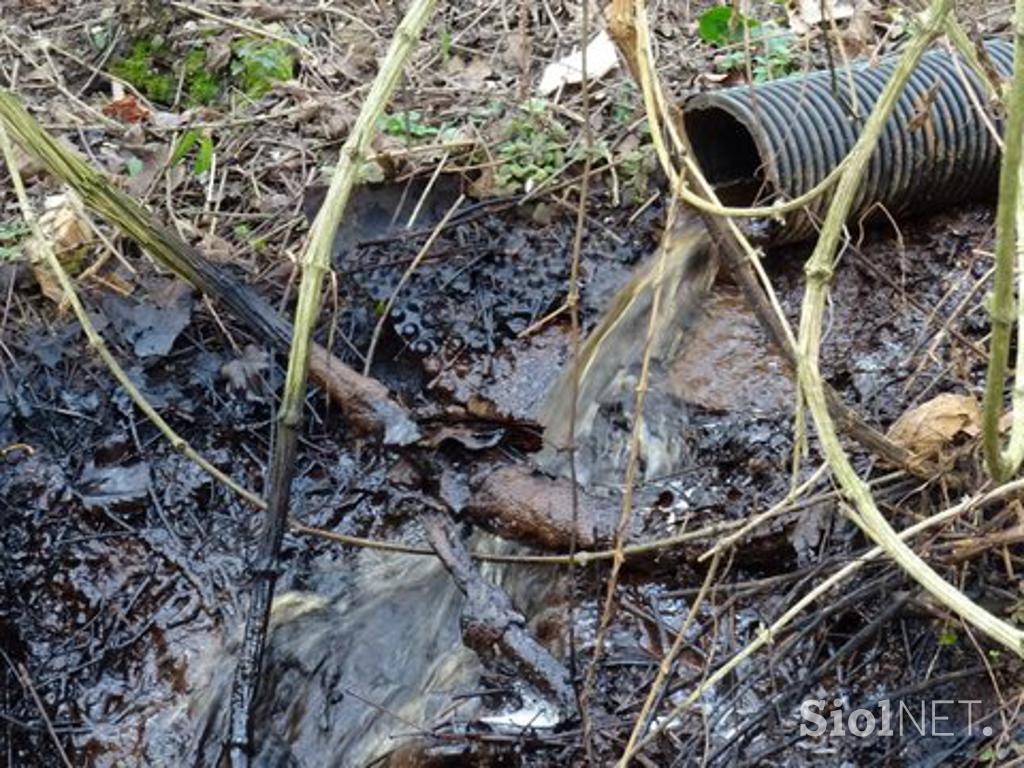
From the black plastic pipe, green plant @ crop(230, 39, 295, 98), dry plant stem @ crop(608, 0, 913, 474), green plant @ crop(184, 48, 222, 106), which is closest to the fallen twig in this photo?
dry plant stem @ crop(608, 0, 913, 474)

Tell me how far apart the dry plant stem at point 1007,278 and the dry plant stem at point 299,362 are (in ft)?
3.31

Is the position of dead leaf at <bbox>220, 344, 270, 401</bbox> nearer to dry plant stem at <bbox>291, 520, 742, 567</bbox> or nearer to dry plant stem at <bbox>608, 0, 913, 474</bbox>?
dry plant stem at <bbox>291, 520, 742, 567</bbox>

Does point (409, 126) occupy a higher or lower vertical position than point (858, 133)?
lower

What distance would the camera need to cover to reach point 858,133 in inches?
171

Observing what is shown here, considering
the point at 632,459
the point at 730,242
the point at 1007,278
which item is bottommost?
the point at 632,459

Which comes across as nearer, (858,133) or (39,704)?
(39,704)

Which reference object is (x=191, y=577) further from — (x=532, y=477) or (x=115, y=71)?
(x=115, y=71)

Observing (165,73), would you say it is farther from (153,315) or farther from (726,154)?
(726,154)

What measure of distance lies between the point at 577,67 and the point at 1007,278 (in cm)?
315

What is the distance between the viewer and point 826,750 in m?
2.83

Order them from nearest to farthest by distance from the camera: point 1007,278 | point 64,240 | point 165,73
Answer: point 1007,278 → point 64,240 → point 165,73

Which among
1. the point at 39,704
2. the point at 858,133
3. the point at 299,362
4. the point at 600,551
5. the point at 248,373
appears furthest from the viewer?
the point at 858,133

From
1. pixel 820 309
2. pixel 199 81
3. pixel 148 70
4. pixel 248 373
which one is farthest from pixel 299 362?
pixel 148 70

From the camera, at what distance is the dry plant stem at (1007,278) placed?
6.35 feet
